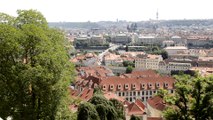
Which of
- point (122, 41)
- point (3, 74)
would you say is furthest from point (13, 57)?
point (122, 41)

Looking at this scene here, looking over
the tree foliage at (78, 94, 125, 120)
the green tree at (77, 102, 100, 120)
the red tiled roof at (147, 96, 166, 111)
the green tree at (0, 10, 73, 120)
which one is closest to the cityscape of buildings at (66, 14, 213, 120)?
the red tiled roof at (147, 96, 166, 111)

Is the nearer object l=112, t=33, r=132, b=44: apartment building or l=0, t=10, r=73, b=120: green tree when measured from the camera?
l=0, t=10, r=73, b=120: green tree

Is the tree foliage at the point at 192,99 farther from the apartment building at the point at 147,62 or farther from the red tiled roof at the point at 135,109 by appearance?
the apartment building at the point at 147,62

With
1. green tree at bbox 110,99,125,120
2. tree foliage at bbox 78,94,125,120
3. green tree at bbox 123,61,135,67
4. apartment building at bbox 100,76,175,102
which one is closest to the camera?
tree foliage at bbox 78,94,125,120

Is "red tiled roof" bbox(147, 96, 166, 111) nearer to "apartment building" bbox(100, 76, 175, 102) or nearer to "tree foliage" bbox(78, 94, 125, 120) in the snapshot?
"apartment building" bbox(100, 76, 175, 102)

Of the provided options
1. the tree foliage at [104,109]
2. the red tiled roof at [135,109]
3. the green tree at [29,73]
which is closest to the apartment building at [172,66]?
the red tiled roof at [135,109]

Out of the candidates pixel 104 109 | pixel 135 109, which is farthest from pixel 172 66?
pixel 104 109

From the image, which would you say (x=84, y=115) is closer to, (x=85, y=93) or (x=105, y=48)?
(x=85, y=93)

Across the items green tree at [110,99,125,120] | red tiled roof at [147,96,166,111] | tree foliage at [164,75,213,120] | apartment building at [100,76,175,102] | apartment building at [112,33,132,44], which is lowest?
apartment building at [112,33,132,44]
